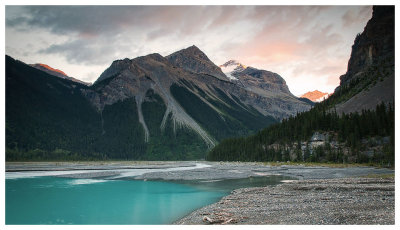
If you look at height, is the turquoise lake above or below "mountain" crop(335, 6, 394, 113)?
below

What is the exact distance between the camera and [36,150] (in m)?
149

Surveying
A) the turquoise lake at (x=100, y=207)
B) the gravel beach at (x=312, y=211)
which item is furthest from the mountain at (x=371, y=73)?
the turquoise lake at (x=100, y=207)

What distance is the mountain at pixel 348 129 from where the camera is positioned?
2240 inches

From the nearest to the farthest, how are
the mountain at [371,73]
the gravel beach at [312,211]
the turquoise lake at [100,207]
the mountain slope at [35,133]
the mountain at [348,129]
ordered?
the gravel beach at [312,211], the turquoise lake at [100,207], the mountain at [348,129], the mountain at [371,73], the mountain slope at [35,133]

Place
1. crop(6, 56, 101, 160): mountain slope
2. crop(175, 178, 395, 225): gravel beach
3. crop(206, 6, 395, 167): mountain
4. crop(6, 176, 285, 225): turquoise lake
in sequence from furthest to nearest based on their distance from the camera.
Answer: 1. crop(6, 56, 101, 160): mountain slope
2. crop(206, 6, 395, 167): mountain
3. crop(6, 176, 285, 225): turquoise lake
4. crop(175, 178, 395, 225): gravel beach

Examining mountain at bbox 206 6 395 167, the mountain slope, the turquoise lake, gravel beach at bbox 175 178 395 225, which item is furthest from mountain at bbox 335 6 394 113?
the mountain slope

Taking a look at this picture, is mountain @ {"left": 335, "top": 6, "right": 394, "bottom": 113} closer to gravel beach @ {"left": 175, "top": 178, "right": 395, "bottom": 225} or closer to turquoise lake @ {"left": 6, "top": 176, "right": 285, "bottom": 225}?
gravel beach @ {"left": 175, "top": 178, "right": 395, "bottom": 225}

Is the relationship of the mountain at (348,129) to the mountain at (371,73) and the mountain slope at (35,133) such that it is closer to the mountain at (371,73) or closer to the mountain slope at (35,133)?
the mountain at (371,73)

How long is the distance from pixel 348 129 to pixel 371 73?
43.4 meters

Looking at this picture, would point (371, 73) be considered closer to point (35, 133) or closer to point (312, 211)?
point (312, 211)

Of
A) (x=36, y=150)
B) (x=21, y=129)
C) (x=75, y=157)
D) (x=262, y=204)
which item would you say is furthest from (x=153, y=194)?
(x=21, y=129)

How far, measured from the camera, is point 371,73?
310 feet

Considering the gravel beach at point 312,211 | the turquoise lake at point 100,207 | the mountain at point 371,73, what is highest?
the mountain at point 371,73

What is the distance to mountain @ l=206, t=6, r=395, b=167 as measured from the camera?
56.9m
